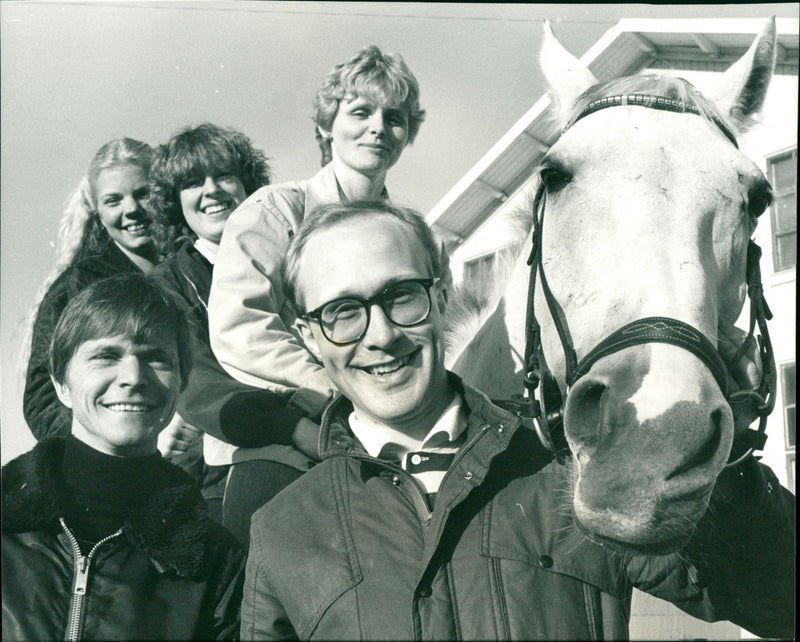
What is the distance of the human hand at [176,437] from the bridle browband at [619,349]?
4.12 ft

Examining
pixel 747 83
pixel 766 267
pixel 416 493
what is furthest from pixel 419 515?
pixel 747 83

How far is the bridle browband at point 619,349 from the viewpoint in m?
2.98

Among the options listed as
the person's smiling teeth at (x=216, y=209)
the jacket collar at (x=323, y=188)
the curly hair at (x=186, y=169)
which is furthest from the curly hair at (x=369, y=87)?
the person's smiling teeth at (x=216, y=209)

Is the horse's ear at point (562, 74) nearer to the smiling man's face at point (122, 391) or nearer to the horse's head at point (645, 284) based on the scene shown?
the horse's head at point (645, 284)

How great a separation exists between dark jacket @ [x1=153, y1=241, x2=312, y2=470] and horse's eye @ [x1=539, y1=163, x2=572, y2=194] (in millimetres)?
1288

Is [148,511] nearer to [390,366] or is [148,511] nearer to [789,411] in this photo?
[390,366]

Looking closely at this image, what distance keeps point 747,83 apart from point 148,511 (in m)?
2.83

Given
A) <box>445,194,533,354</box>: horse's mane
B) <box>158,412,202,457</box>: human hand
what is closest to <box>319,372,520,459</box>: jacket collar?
<box>445,194,533,354</box>: horse's mane

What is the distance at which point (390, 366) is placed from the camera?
3445 millimetres

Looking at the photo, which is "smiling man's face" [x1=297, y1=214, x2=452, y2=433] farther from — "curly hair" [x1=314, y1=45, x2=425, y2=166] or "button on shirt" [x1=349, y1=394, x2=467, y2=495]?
"curly hair" [x1=314, y1=45, x2=425, y2=166]

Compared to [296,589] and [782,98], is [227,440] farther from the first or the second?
[782,98]

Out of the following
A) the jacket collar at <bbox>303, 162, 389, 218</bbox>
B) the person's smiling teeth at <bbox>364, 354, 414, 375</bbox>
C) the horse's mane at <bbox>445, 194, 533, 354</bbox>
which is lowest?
the person's smiling teeth at <bbox>364, 354, 414, 375</bbox>

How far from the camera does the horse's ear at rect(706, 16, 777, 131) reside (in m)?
3.60

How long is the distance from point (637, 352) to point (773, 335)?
120cm
